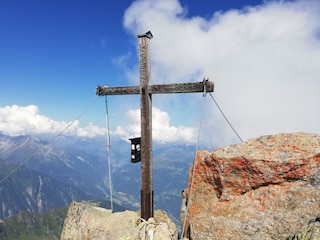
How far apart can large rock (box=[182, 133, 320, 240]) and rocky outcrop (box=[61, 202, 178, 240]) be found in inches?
58.6

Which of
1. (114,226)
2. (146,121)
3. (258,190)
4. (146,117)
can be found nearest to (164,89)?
(146,117)

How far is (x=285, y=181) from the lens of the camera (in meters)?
12.0

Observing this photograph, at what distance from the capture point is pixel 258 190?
12359 mm

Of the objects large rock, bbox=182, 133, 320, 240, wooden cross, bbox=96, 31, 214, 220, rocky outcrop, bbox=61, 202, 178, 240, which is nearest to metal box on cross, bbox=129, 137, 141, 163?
wooden cross, bbox=96, 31, 214, 220

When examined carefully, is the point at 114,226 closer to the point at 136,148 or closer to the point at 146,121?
the point at 136,148

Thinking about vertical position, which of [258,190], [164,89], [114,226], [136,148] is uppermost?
[164,89]

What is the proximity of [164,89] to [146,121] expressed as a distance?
184cm

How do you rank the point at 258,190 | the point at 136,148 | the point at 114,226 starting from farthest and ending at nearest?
the point at 136,148 → the point at 114,226 → the point at 258,190

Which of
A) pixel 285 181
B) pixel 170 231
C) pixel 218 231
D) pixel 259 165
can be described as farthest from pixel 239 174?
pixel 170 231

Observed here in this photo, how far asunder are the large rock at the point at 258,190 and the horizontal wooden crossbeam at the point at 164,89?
3.48 metres

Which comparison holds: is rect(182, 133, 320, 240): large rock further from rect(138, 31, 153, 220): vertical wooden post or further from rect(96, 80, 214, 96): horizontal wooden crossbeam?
rect(96, 80, 214, 96): horizontal wooden crossbeam

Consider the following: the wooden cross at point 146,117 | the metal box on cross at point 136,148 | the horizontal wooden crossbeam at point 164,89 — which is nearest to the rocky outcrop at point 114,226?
the wooden cross at point 146,117

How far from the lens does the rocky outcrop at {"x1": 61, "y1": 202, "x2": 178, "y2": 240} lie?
13484 mm

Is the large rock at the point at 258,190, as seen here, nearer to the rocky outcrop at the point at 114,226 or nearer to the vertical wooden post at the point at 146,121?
the rocky outcrop at the point at 114,226
